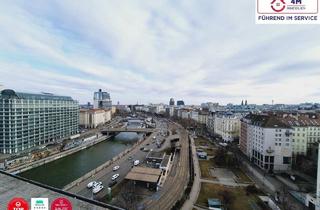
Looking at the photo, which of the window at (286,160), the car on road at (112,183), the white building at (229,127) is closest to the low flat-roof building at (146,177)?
the car on road at (112,183)

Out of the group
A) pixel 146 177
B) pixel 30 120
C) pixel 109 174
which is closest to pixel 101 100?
pixel 30 120

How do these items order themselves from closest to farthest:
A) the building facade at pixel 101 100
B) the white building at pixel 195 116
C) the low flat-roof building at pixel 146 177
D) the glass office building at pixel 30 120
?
the low flat-roof building at pixel 146 177 < the glass office building at pixel 30 120 < the white building at pixel 195 116 < the building facade at pixel 101 100

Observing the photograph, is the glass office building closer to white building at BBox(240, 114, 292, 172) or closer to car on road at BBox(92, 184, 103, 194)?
car on road at BBox(92, 184, 103, 194)

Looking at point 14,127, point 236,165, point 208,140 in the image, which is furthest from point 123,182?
point 208,140

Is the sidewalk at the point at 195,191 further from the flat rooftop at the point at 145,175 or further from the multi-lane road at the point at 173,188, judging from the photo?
the flat rooftop at the point at 145,175

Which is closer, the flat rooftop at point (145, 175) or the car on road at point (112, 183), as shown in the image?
the flat rooftop at point (145, 175)

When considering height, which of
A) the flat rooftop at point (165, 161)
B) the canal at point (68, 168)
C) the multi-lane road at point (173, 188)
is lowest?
the canal at point (68, 168)

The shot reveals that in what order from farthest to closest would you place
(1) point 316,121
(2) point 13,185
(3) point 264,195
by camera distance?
(1) point 316,121, (3) point 264,195, (2) point 13,185

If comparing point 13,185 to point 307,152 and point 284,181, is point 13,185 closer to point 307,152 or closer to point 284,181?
point 284,181
